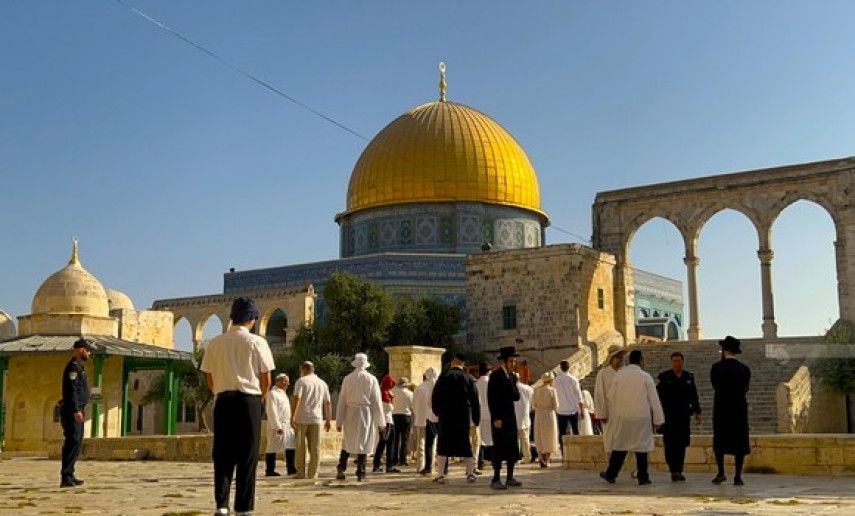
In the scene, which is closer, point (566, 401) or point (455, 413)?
point (455, 413)

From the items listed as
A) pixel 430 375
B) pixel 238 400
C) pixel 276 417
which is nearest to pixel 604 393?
pixel 430 375

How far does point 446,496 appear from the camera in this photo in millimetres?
7805

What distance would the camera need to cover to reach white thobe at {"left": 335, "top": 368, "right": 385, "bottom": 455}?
1059 cm

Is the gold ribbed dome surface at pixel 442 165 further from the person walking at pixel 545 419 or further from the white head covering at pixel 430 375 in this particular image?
the white head covering at pixel 430 375

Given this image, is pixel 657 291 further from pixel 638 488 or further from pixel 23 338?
pixel 638 488

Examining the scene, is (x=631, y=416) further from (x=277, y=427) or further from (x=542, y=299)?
(x=542, y=299)

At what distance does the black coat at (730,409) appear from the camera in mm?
9195

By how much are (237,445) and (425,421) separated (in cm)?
618

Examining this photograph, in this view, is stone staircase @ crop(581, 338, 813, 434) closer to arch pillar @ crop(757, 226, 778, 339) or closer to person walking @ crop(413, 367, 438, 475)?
arch pillar @ crop(757, 226, 778, 339)

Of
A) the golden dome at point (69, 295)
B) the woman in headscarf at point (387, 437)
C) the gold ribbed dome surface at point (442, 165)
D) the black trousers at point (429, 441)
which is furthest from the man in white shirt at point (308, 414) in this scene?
the gold ribbed dome surface at point (442, 165)

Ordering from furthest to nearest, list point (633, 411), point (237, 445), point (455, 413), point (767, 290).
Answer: point (767, 290), point (455, 413), point (633, 411), point (237, 445)

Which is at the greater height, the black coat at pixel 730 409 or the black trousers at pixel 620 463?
the black coat at pixel 730 409

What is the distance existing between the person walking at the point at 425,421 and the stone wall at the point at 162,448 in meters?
3.11

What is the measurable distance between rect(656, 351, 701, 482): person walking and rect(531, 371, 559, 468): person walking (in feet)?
8.05
